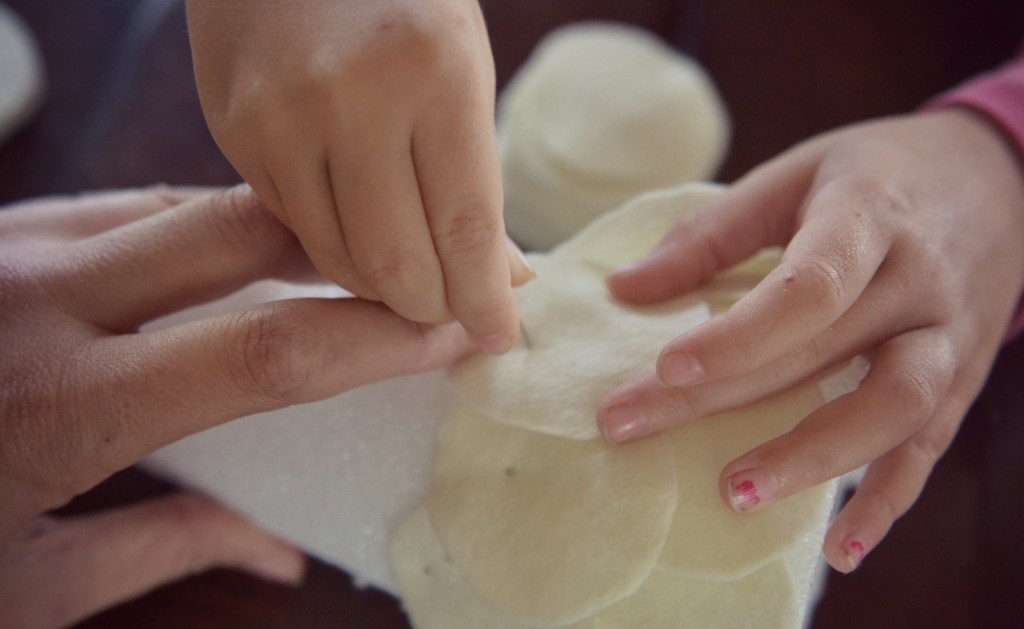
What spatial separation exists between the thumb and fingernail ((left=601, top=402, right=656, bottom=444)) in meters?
0.25

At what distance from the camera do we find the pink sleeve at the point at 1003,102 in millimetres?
599

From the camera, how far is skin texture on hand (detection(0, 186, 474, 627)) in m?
0.41

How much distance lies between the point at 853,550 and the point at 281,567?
1.17 feet

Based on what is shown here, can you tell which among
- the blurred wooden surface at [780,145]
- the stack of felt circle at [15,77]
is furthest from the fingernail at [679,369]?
the stack of felt circle at [15,77]

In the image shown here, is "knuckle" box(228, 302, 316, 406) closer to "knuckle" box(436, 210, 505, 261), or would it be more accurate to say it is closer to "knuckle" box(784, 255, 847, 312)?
"knuckle" box(436, 210, 505, 261)

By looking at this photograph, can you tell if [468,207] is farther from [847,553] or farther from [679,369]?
[847,553]

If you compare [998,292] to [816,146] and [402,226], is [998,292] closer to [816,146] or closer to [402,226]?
[816,146]

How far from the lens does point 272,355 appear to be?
1.30 ft

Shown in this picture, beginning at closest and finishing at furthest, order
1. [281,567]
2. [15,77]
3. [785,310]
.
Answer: [785,310] < [281,567] < [15,77]

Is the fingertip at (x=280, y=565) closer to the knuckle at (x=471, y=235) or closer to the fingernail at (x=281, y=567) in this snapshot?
the fingernail at (x=281, y=567)

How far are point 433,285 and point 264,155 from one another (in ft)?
0.32

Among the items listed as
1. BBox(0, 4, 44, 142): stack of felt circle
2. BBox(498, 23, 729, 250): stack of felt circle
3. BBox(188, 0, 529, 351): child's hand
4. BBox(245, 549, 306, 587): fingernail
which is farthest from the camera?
BBox(0, 4, 44, 142): stack of felt circle

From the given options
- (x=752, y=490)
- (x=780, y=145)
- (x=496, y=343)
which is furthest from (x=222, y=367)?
(x=780, y=145)

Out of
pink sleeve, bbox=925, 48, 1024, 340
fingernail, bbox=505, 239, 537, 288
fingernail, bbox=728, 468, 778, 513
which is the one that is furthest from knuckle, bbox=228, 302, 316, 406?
pink sleeve, bbox=925, 48, 1024, 340
